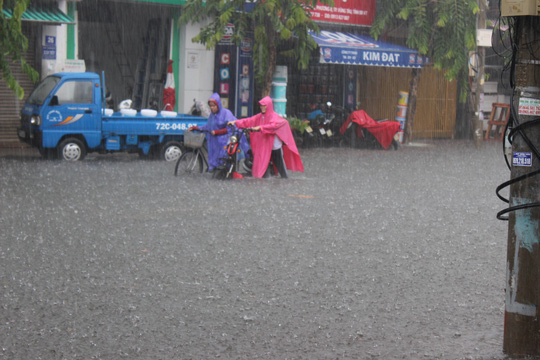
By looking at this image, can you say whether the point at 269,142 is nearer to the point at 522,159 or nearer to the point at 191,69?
the point at 191,69

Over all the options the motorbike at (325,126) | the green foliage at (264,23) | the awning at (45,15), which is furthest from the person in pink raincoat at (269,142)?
the motorbike at (325,126)

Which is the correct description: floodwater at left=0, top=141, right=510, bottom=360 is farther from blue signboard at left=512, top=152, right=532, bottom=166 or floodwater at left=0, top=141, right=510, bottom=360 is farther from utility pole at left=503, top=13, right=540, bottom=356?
blue signboard at left=512, top=152, right=532, bottom=166

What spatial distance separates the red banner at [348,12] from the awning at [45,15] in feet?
25.3

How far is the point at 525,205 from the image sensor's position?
4.49 metres

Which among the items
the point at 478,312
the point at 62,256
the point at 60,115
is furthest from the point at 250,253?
the point at 60,115

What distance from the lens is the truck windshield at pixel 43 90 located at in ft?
54.5

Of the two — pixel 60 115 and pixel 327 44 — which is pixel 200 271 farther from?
pixel 327 44

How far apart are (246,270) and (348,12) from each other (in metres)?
18.1

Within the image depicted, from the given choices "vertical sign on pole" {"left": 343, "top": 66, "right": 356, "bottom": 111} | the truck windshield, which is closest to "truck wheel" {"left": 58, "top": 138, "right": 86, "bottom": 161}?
the truck windshield

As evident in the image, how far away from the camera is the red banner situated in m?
23.5

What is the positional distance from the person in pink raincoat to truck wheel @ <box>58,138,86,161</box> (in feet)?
12.2

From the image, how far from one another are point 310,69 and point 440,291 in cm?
1932

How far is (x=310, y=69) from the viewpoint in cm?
2538

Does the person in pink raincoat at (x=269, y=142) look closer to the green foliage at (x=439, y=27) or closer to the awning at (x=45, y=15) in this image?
the awning at (x=45, y=15)
